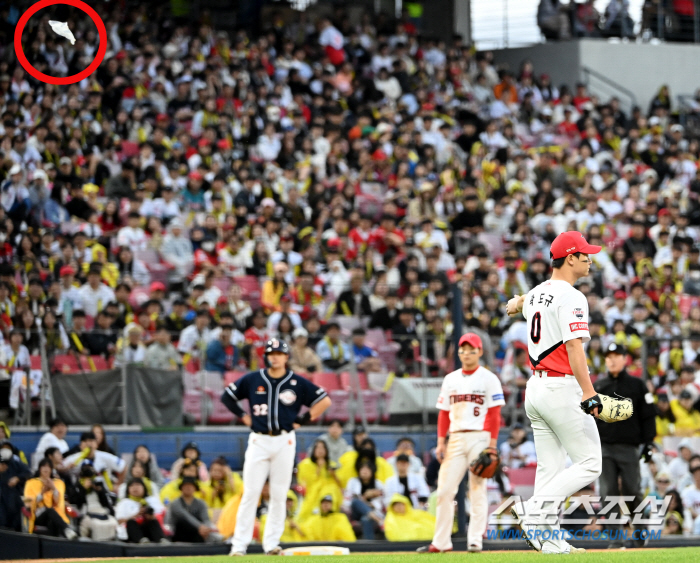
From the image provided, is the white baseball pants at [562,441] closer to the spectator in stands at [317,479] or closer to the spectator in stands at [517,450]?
the spectator in stands at [317,479]

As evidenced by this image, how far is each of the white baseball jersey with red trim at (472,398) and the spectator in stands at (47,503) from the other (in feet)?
13.7

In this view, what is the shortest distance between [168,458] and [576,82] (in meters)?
16.6

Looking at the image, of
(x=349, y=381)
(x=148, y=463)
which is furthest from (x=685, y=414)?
(x=148, y=463)

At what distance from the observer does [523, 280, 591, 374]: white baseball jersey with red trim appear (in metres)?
7.23

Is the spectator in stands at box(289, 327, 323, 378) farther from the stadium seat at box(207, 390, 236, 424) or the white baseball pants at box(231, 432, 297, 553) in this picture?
the white baseball pants at box(231, 432, 297, 553)

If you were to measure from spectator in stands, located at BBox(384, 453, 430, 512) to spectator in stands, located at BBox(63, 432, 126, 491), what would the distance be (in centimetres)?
298

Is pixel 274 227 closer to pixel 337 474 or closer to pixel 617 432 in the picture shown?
pixel 337 474

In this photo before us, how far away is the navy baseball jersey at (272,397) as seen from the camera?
10578mm

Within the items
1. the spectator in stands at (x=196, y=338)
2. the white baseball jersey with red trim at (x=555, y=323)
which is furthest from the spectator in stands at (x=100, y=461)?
the white baseball jersey with red trim at (x=555, y=323)

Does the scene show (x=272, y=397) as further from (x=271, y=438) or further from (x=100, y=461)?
(x=100, y=461)

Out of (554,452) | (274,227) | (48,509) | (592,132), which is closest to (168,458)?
(48,509)

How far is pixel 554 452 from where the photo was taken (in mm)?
7520

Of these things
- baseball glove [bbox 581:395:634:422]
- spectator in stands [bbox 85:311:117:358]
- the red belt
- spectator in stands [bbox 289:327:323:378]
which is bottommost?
spectator in stands [bbox 289:327:323:378]

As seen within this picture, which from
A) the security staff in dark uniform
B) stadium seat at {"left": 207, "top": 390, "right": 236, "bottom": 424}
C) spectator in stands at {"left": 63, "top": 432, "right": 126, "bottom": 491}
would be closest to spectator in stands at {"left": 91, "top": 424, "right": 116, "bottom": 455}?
spectator in stands at {"left": 63, "top": 432, "right": 126, "bottom": 491}
